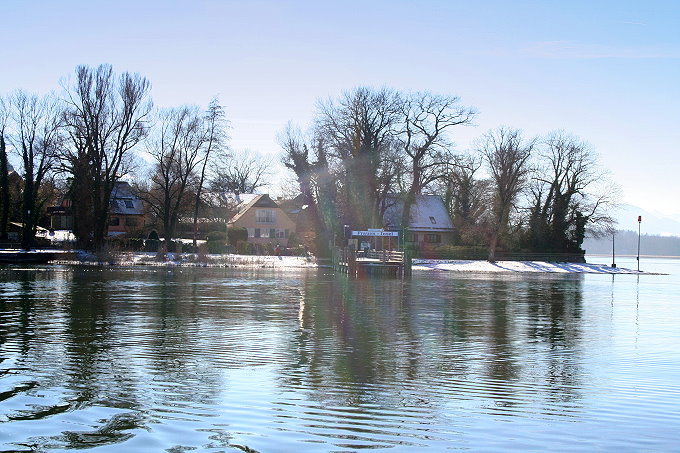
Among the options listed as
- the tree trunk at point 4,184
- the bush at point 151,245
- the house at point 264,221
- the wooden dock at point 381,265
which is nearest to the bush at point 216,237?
the house at point 264,221

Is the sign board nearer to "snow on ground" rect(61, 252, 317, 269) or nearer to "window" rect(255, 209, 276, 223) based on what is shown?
"snow on ground" rect(61, 252, 317, 269)

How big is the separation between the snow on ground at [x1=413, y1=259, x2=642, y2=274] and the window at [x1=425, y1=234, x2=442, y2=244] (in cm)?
1861

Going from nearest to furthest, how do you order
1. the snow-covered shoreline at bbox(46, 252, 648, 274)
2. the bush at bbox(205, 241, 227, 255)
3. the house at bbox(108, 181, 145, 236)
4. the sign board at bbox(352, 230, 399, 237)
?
the sign board at bbox(352, 230, 399, 237), the snow-covered shoreline at bbox(46, 252, 648, 274), the bush at bbox(205, 241, 227, 255), the house at bbox(108, 181, 145, 236)

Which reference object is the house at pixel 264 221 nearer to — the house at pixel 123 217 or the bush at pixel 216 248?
the house at pixel 123 217

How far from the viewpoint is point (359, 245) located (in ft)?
214

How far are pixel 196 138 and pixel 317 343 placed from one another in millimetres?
58092

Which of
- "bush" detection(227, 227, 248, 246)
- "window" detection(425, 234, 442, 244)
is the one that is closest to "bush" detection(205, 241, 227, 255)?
"bush" detection(227, 227, 248, 246)

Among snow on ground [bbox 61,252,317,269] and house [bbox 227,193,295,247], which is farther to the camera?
house [bbox 227,193,295,247]

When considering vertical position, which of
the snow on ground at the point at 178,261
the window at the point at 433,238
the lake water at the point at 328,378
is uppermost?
the window at the point at 433,238

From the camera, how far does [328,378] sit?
12039 mm

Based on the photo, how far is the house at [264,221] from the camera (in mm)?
95188

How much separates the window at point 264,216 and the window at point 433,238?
64.0ft

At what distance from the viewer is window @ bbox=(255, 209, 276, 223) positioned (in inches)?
3757

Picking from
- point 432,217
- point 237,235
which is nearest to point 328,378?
point 237,235
